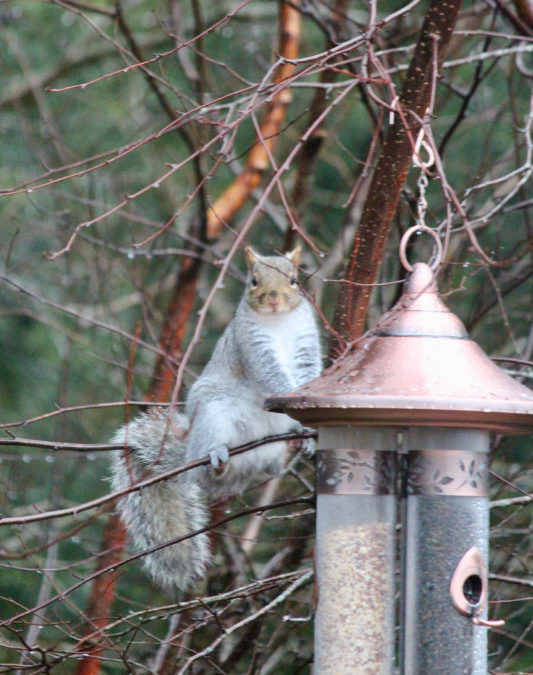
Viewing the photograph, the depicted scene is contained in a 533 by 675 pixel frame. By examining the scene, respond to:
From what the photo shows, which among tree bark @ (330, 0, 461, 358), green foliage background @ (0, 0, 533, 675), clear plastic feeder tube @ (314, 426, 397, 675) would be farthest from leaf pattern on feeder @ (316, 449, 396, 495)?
green foliage background @ (0, 0, 533, 675)

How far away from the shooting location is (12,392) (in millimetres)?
5840

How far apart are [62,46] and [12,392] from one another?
1.85 m

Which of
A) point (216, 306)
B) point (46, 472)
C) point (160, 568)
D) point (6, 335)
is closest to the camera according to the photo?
point (160, 568)

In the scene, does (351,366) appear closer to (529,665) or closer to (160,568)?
(160,568)

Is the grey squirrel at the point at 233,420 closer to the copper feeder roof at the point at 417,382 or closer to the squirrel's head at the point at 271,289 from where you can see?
the squirrel's head at the point at 271,289

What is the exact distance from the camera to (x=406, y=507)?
5.95ft

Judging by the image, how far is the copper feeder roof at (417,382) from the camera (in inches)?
62.2

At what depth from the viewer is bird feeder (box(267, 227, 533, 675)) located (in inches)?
65.9

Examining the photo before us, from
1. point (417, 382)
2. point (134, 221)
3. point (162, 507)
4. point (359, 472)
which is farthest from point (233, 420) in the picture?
point (134, 221)

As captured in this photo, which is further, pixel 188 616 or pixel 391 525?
pixel 188 616

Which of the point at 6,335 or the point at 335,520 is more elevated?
the point at 6,335

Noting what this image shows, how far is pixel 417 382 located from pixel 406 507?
0.30m

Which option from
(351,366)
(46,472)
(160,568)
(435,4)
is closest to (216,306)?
(46,472)

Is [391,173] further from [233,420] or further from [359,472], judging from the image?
[233,420]
